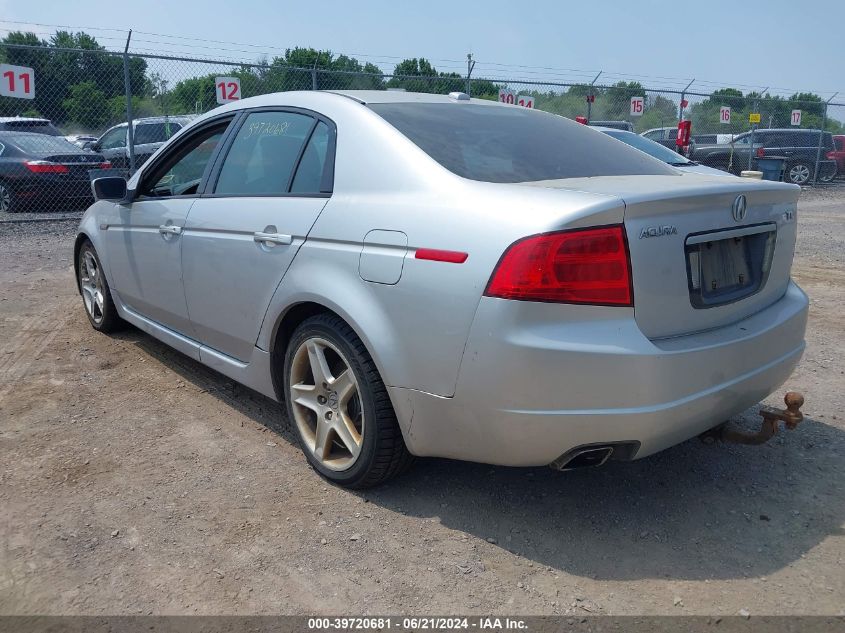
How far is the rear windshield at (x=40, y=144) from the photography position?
11.8 metres

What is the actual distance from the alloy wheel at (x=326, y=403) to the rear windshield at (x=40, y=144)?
10483 millimetres

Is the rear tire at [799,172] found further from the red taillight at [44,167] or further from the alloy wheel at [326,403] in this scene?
the alloy wheel at [326,403]

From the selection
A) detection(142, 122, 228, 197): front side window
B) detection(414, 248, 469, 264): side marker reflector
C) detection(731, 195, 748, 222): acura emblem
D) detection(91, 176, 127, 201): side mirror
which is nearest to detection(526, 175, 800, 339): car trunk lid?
detection(731, 195, 748, 222): acura emblem

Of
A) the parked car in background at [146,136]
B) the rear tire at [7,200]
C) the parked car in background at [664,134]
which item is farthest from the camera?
the parked car in background at [664,134]

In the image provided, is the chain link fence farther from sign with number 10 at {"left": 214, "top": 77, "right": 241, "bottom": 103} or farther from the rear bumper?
the rear bumper

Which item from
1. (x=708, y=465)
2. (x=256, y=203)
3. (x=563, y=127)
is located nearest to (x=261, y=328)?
(x=256, y=203)

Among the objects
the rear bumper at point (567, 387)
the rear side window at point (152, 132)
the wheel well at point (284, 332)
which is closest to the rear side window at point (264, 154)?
the wheel well at point (284, 332)

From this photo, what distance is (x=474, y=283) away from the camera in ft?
8.07

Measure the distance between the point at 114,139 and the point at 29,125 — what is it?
197 centimetres

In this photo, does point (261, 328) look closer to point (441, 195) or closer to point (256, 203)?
point (256, 203)

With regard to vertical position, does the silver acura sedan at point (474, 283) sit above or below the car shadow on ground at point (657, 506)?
above

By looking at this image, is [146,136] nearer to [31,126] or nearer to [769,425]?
[31,126]

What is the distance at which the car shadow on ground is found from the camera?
8.69 ft

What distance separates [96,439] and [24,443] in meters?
0.32
